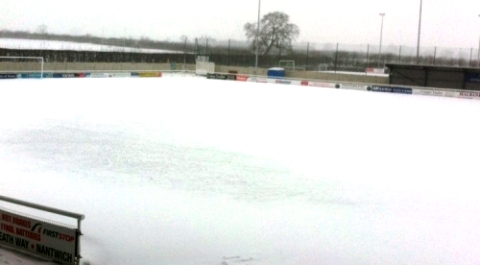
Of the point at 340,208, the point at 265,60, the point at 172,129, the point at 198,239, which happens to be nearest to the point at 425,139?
the point at 172,129

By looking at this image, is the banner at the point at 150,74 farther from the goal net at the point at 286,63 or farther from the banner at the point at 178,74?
the goal net at the point at 286,63

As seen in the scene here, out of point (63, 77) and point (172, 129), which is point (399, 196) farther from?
point (63, 77)

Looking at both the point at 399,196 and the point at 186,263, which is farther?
the point at 399,196

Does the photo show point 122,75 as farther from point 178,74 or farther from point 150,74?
point 178,74

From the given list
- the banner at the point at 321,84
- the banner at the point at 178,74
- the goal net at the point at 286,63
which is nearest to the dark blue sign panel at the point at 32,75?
the banner at the point at 178,74

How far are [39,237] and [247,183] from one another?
4.85m

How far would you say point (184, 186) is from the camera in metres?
9.63

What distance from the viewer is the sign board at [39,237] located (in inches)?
216

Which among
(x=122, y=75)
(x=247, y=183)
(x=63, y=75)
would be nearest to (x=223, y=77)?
(x=122, y=75)

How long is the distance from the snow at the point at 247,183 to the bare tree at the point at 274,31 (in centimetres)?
4329

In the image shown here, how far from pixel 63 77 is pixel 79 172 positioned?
87.8ft

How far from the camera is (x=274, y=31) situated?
63906 mm

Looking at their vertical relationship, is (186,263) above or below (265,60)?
below

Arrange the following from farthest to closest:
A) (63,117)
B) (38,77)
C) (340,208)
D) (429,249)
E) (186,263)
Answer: (38,77) < (63,117) < (340,208) < (429,249) < (186,263)
